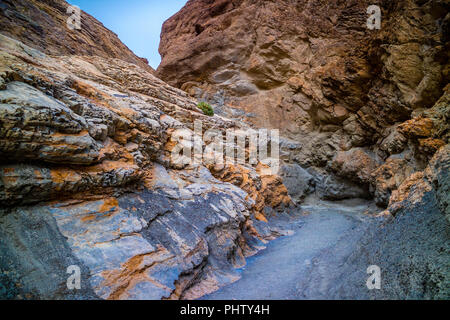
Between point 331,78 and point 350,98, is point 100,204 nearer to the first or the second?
point 350,98

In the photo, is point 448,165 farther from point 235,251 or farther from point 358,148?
point 358,148

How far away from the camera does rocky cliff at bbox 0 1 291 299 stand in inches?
171

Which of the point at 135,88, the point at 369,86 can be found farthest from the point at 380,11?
the point at 135,88

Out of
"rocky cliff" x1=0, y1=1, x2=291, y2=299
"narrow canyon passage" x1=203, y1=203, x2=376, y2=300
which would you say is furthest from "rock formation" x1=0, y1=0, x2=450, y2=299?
"narrow canyon passage" x1=203, y1=203, x2=376, y2=300

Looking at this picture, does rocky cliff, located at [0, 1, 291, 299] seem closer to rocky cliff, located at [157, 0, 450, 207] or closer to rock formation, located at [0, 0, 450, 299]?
rock formation, located at [0, 0, 450, 299]

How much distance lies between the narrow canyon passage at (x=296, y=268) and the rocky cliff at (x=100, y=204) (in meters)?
0.60

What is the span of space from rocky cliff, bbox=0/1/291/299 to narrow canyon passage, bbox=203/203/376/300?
23.8 inches

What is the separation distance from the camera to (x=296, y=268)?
6.31 m

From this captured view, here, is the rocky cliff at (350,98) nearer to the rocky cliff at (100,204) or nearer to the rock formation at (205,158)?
the rock formation at (205,158)

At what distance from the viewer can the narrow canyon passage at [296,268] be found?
496cm

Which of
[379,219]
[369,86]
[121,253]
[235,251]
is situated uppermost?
[369,86]

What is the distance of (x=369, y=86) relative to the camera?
53.1 feet

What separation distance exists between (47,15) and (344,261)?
26.8m

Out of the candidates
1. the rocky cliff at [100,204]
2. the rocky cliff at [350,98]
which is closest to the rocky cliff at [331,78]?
the rocky cliff at [350,98]
